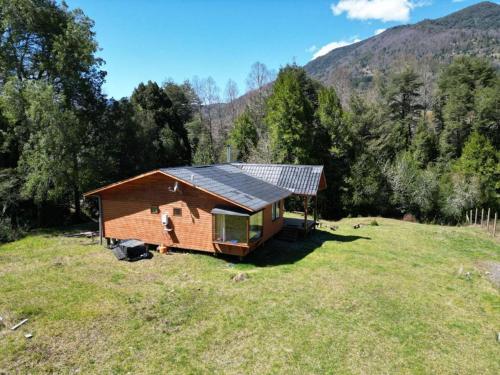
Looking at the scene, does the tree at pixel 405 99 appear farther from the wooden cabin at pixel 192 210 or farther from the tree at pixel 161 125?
the wooden cabin at pixel 192 210

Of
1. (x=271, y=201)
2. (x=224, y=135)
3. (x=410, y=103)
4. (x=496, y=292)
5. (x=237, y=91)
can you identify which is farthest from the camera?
(x=237, y=91)

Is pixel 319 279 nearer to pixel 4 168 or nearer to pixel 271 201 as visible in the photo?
pixel 271 201

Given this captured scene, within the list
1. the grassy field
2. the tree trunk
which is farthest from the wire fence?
the tree trunk

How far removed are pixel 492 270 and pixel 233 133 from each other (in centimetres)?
2700

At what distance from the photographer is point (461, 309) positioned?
960 cm

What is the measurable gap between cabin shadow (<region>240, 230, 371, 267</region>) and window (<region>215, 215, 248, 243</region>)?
1.03 meters

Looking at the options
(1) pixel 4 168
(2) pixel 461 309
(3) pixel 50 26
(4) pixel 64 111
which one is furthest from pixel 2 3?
(2) pixel 461 309

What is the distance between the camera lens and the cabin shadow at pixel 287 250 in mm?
13344

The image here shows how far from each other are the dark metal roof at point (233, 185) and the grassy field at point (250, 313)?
243cm

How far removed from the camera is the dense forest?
58.9 ft

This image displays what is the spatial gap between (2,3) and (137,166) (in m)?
12.2

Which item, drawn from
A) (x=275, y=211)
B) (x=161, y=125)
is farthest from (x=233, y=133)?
(x=275, y=211)

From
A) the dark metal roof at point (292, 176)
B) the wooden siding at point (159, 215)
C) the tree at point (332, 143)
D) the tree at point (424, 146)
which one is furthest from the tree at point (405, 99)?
the wooden siding at point (159, 215)

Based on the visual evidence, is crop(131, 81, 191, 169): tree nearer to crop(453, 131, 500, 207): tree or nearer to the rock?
the rock
